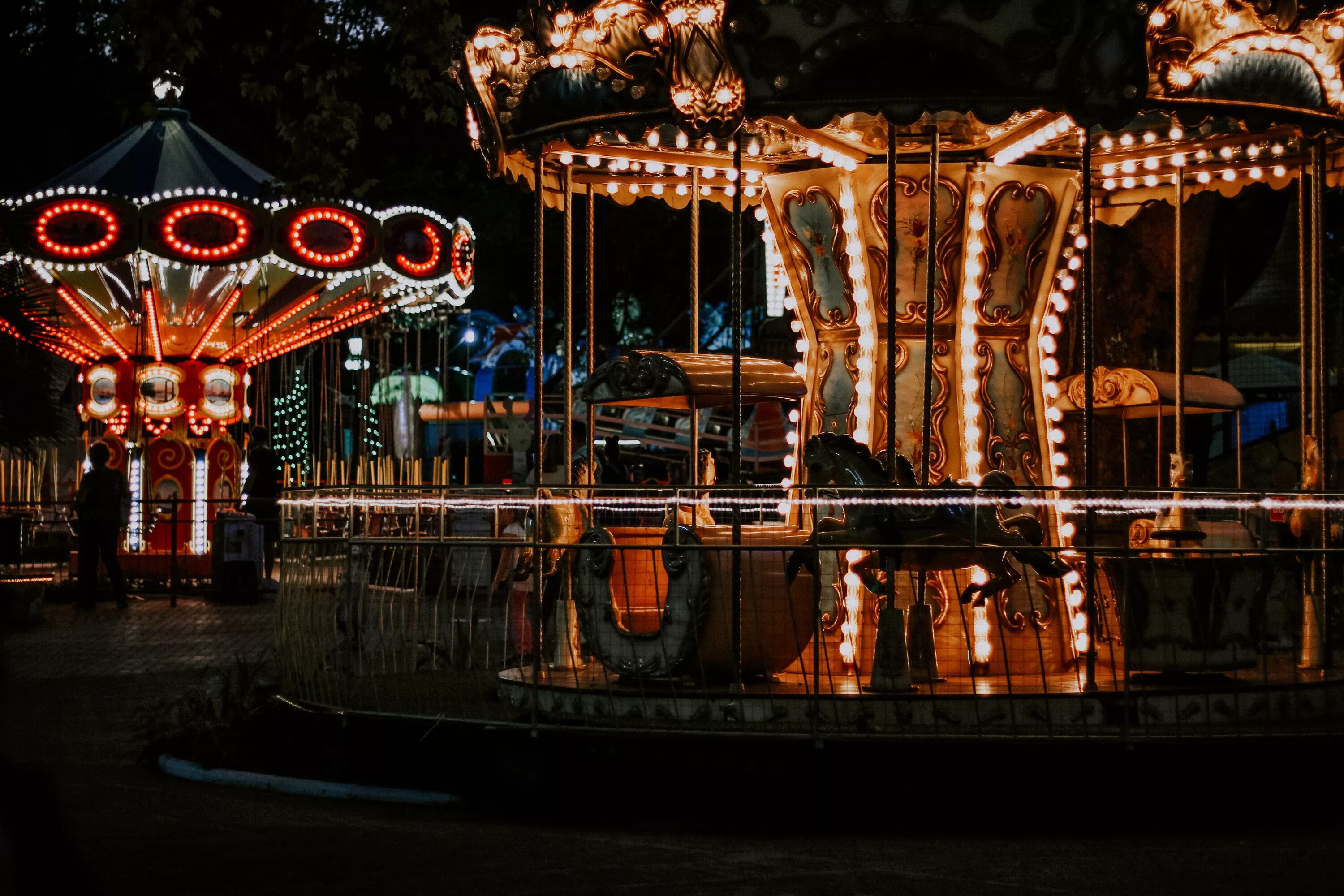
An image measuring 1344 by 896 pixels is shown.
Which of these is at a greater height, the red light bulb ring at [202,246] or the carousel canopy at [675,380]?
the red light bulb ring at [202,246]

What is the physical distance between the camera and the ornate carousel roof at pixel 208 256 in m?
22.3

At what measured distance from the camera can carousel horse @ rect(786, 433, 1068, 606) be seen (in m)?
8.53

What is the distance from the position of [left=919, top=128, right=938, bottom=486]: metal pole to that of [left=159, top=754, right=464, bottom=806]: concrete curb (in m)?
3.07

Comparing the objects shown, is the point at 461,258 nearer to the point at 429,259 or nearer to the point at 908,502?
the point at 429,259

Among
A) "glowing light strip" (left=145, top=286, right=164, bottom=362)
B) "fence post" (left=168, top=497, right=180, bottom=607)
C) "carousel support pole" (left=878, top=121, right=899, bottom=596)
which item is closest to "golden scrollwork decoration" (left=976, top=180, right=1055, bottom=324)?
"carousel support pole" (left=878, top=121, right=899, bottom=596)

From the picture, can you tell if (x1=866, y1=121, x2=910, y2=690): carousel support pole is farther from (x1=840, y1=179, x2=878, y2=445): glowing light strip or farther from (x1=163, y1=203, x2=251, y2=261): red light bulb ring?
(x1=163, y1=203, x2=251, y2=261): red light bulb ring

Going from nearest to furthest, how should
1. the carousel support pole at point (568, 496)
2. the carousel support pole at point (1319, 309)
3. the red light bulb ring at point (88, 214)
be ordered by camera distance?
the carousel support pole at point (568, 496)
the carousel support pole at point (1319, 309)
the red light bulb ring at point (88, 214)

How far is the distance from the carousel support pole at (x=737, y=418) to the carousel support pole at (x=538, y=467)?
0.93 metres

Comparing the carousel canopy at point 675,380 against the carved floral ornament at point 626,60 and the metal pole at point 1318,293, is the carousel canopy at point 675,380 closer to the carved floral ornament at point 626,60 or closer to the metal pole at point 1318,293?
the carved floral ornament at point 626,60

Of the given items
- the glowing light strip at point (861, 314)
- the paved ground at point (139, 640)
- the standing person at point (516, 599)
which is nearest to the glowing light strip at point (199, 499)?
the paved ground at point (139, 640)

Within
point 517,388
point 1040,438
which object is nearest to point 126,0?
point 1040,438

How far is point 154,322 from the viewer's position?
24.9m

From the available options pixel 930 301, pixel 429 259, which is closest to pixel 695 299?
pixel 930 301

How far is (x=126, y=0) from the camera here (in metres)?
13.1
